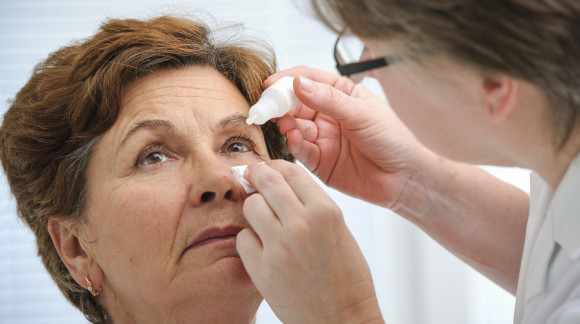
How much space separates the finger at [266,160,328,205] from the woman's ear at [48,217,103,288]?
0.61 m

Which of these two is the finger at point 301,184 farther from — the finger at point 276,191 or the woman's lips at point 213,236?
the woman's lips at point 213,236

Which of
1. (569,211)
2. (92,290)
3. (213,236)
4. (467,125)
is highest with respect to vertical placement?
(467,125)

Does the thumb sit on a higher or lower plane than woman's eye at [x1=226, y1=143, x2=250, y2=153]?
higher

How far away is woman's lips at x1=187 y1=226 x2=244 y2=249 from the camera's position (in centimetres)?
137

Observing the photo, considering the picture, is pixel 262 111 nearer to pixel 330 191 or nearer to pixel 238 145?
pixel 238 145

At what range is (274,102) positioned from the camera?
4.91ft

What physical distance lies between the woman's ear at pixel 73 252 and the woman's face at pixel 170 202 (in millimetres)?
35

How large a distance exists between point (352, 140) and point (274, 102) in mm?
290

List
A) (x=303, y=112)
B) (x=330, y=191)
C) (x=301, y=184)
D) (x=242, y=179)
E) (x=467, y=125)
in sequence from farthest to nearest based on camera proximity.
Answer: (x=330, y=191) < (x=303, y=112) < (x=242, y=179) < (x=301, y=184) < (x=467, y=125)

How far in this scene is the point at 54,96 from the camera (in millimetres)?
1545

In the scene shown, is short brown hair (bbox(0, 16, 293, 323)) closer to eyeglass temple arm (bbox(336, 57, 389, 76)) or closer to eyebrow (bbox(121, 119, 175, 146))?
eyebrow (bbox(121, 119, 175, 146))

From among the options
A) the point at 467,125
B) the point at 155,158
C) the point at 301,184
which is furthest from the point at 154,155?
the point at 467,125

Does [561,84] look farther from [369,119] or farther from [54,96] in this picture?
[54,96]

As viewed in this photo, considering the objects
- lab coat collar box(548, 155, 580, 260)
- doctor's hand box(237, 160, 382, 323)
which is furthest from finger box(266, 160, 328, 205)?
lab coat collar box(548, 155, 580, 260)
